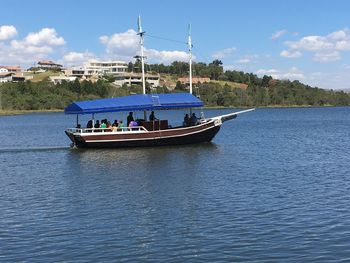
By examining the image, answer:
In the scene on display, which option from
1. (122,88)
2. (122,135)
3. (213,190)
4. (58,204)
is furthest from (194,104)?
(122,88)

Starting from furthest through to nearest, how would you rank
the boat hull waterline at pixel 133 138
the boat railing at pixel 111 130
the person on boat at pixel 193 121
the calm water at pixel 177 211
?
the person on boat at pixel 193 121 < the boat railing at pixel 111 130 < the boat hull waterline at pixel 133 138 < the calm water at pixel 177 211

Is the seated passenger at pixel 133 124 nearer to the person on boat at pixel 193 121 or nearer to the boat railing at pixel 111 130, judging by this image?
the boat railing at pixel 111 130

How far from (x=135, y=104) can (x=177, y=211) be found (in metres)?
25.9

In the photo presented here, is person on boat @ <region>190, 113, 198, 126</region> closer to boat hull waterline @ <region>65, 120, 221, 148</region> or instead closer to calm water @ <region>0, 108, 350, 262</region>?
boat hull waterline @ <region>65, 120, 221, 148</region>

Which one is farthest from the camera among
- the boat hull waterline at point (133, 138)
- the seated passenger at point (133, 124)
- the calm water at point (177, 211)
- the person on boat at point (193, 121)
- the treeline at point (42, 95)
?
the treeline at point (42, 95)

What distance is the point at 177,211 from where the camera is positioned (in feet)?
63.8

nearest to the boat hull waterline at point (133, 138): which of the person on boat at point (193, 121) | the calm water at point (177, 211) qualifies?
the person on boat at point (193, 121)

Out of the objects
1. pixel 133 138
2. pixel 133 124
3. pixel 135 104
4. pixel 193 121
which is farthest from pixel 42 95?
pixel 133 138

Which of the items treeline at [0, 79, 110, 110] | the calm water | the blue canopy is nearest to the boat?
the blue canopy

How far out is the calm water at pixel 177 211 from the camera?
14.8 m

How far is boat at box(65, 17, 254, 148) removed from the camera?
141ft

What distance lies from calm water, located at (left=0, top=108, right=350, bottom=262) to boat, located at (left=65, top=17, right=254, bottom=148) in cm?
766

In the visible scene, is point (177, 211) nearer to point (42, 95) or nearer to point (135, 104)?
point (135, 104)

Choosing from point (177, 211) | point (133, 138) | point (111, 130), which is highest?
point (111, 130)
